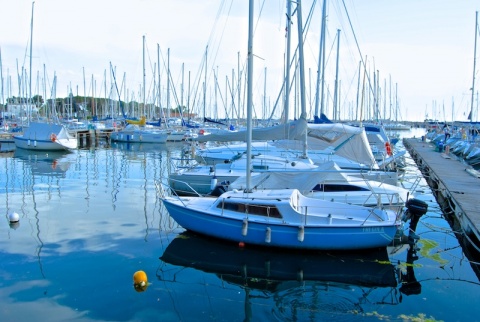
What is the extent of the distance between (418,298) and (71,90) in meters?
76.2

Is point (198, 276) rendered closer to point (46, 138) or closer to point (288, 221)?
point (288, 221)

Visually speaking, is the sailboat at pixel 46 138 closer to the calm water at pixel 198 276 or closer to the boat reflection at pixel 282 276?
the calm water at pixel 198 276

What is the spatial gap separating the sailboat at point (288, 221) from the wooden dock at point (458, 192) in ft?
8.94

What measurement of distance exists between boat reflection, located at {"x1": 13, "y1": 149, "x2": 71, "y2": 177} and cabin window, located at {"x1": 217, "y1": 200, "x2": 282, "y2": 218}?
17.4 meters

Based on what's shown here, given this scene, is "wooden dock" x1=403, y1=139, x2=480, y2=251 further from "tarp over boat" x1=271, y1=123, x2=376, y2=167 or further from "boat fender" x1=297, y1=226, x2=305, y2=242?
"boat fender" x1=297, y1=226, x2=305, y2=242

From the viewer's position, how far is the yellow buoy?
10.3m

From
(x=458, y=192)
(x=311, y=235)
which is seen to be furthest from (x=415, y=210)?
(x=458, y=192)

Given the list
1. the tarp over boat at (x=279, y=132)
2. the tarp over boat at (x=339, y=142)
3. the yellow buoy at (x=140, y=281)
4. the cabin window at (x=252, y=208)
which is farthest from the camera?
the tarp over boat at (x=339, y=142)

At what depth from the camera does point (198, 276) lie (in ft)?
36.7

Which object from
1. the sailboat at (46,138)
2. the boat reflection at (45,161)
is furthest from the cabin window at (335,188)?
the sailboat at (46,138)

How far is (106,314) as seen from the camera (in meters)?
8.99

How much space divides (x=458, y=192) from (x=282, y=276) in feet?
37.3

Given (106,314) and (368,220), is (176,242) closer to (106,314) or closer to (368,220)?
(106,314)

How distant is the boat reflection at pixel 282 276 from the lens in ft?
32.1
